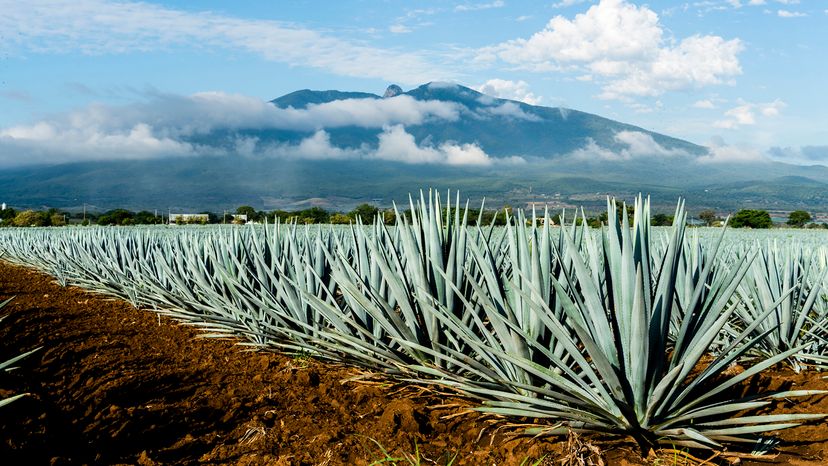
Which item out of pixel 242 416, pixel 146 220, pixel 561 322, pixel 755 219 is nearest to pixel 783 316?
pixel 561 322

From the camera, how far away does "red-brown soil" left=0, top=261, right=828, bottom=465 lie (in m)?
2.46

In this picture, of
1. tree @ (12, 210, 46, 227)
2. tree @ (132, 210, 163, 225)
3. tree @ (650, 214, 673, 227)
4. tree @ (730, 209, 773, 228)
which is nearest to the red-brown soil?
tree @ (650, 214, 673, 227)

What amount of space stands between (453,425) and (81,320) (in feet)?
14.4

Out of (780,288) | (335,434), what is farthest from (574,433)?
(780,288)

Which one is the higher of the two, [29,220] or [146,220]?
[29,220]

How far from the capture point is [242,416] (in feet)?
9.52

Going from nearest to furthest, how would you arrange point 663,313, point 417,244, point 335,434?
point 663,313 → point 335,434 → point 417,244

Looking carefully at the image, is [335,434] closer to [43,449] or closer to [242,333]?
[43,449]

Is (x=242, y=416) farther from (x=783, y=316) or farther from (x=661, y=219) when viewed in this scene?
(x=661, y=219)

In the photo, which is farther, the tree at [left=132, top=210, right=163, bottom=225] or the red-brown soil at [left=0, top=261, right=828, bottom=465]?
the tree at [left=132, top=210, right=163, bottom=225]

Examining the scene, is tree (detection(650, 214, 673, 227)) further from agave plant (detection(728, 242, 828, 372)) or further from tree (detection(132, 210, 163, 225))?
tree (detection(132, 210, 163, 225))

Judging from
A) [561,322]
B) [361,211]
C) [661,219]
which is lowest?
[661,219]

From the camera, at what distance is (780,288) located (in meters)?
4.76

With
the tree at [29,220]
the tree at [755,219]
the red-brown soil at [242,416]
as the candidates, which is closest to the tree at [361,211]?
the red-brown soil at [242,416]
